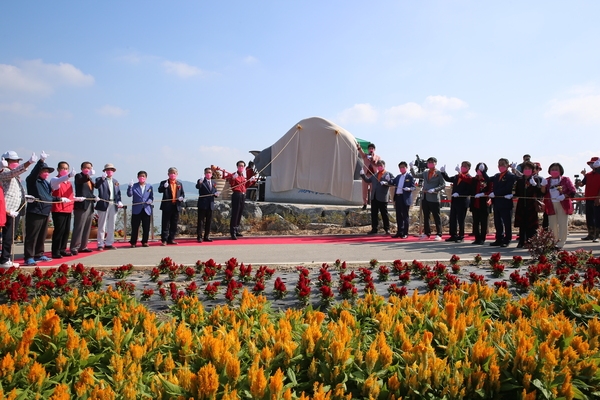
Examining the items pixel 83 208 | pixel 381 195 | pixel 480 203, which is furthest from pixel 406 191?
pixel 83 208

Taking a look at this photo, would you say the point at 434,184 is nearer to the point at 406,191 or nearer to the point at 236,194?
the point at 406,191

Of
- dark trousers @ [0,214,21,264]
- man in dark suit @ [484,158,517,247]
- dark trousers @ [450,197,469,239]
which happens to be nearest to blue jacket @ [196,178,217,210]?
dark trousers @ [0,214,21,264]

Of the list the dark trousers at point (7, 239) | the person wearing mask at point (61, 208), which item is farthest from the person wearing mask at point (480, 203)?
the dark trousers at point (7, 239)

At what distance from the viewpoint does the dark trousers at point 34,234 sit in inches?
316

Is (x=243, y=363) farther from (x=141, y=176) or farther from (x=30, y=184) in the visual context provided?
(x=141, y=176)

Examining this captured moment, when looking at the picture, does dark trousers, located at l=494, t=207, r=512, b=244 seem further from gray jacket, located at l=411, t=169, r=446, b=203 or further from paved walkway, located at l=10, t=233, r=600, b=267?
gray jacket, located at l=411, t=169, r=446, b=203

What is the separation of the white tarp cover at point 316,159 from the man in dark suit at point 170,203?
6722 millimetres

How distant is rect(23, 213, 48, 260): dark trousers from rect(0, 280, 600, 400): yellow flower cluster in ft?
16.0

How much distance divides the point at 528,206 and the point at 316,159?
865cm

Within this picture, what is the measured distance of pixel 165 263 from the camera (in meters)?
6.18

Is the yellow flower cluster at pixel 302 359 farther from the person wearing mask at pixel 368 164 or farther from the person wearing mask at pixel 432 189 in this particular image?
the person wearing mask at pixel 368 164

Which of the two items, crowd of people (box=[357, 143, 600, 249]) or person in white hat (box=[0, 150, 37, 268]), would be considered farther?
crowd of people (box=[357, 143, 600, 249])

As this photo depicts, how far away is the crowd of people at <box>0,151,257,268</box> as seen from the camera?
7902 mm

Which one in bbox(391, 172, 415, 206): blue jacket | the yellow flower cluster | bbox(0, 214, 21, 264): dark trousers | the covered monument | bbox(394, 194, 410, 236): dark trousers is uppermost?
the covered monument
